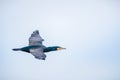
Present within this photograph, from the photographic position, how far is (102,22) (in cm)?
250

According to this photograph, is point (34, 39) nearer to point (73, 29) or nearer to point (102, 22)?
point (73, 29)

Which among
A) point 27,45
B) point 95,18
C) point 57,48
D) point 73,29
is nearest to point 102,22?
point 95,18

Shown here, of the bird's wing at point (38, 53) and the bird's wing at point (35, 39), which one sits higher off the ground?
the bird's wing at point (35, 39)

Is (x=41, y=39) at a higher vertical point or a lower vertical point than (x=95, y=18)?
lower

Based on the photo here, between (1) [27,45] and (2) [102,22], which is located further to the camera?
Answer: (2) [102,22]

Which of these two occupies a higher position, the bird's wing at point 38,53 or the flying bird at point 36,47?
the flying bird at point 36,47

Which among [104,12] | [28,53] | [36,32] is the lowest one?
[28,53]

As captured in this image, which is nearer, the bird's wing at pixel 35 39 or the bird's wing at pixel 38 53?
the bird's wing at pixel 38 53

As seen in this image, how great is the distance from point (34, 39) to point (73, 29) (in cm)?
38

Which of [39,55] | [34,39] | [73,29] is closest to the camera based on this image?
[39,55]

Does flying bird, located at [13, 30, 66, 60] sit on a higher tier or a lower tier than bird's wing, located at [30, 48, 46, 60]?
higher

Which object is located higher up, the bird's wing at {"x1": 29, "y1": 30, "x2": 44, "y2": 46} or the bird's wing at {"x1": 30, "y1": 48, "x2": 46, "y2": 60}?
the bird's wing at {"x1": 29, "y1": 30, "x2": 44, "y2": 46}

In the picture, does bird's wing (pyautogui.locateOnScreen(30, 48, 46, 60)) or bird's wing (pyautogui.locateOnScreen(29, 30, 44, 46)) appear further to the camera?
bird's wing (pyautogui.locateOnScreen(29, 30, 44, 46))

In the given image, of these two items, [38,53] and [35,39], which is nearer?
[38,53]
